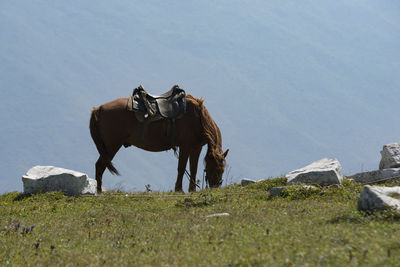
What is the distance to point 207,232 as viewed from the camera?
20.9 feet

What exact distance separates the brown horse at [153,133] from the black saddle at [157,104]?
23 cm

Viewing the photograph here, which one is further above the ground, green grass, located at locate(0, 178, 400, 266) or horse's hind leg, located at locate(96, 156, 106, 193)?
horse's hind leg, located at locate(96, 156, 106, 193)

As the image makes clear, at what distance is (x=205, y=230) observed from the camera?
260 inches

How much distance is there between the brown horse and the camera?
1403 centimetres

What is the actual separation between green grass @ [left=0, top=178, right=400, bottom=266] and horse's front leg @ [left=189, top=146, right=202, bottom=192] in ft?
9.49

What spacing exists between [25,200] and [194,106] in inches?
217

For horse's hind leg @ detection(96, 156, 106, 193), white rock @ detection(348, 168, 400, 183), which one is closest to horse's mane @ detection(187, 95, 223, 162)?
horse's hind leg @ detection(96, 156, 106, 193)

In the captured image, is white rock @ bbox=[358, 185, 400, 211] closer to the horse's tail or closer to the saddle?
the saddle

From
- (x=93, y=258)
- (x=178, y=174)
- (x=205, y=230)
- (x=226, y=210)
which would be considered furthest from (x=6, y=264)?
(x=178, y=174)

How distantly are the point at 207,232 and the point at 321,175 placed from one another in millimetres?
5731

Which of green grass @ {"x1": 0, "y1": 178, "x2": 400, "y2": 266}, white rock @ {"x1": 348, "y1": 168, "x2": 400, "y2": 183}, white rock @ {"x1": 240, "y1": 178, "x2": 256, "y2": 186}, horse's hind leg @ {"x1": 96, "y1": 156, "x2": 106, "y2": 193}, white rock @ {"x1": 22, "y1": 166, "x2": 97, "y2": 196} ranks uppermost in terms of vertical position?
horse's hind leg @ {"x1": 96, "y1": 156, "x2": 106, "y2": 193}

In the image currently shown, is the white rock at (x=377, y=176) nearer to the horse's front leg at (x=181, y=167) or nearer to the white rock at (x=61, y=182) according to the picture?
the horse's front leg at (x=181, y=167)

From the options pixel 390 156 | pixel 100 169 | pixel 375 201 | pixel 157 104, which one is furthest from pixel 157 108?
pixel 375 201

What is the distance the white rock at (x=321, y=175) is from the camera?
36.8ft
